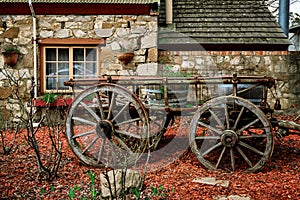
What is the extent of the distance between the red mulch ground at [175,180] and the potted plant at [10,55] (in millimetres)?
2869

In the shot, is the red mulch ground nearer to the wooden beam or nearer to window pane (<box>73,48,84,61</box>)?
window pane (<box>73,48,84,61</box>)

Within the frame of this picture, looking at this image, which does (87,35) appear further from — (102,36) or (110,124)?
(110,124)

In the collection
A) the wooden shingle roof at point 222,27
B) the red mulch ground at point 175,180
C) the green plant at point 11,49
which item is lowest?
the red mulch ground at point 175,180

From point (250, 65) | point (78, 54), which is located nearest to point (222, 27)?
point (250, 65)

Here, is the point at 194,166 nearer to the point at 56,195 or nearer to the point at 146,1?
the point at 56,195

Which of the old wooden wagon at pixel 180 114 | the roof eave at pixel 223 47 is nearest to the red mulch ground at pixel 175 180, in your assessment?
the old wooden wagon at pixel 180 114

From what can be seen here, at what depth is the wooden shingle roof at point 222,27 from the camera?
27.4 feet

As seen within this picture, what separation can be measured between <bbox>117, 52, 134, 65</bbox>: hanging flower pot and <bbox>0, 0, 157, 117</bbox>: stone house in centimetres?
9

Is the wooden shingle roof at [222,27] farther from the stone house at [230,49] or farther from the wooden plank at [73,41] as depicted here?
the wooden plank at [73,41]

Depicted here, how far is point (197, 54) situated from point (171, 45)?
62cm

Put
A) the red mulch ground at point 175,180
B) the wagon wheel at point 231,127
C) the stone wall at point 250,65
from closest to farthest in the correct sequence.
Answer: the red mulch ground at point 175,180 < the wagon wheel at point 231,127 < the stone wall at point 250,65

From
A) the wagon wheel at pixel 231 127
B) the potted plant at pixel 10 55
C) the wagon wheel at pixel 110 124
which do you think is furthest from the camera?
the potted plant at pixel 10 55

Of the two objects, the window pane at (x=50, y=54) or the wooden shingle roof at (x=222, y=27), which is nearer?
the window pane at (x=50, y=54)

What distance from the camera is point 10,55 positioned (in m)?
7.19
